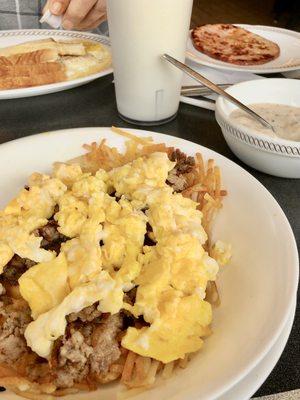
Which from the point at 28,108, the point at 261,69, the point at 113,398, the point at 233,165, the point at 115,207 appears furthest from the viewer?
the point at 261,69

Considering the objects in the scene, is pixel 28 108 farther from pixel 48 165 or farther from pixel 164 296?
pixel 164 296

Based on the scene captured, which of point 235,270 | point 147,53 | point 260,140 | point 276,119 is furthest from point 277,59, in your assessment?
point 235,270

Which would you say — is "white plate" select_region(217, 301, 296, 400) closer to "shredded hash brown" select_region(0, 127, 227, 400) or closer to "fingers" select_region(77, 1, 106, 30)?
"shredded hash brown" select_region(0, 127, 227, 400)

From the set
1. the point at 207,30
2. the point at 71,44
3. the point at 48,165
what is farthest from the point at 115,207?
the point at 207,30

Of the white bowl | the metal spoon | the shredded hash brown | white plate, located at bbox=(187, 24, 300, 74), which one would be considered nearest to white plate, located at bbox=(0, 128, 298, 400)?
the shredded hash brown

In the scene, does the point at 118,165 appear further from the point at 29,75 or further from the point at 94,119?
the point at 29,75

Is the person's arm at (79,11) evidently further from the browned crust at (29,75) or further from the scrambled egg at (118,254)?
the scrambled egg at (118,254)
